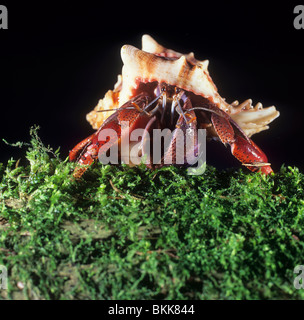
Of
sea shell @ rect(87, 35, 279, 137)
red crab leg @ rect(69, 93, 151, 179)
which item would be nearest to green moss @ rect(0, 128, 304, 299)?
red crab leg @ rect(69, 93, 151, 179)

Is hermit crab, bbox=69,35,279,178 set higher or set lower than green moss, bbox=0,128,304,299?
higher

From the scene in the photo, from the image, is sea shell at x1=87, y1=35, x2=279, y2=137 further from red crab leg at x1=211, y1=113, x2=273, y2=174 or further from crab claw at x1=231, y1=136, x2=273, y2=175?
crab claw at x1=231, y1=136, x2=273, y2=175

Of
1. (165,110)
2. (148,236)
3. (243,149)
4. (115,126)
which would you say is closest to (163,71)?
(165,110)

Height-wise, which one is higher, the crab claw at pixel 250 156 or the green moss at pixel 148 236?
the crab claw at pixel 250 156

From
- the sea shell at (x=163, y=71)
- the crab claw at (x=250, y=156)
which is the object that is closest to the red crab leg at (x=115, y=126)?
the sea shell at (x=163, y=71)

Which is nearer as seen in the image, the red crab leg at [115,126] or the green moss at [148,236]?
the green moss at [148,236]

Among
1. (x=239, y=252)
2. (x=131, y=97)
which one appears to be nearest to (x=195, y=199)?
(x=239, y=252)

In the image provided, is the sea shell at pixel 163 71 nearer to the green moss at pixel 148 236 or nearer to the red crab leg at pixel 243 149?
the red crab leg at pixel 243 149
